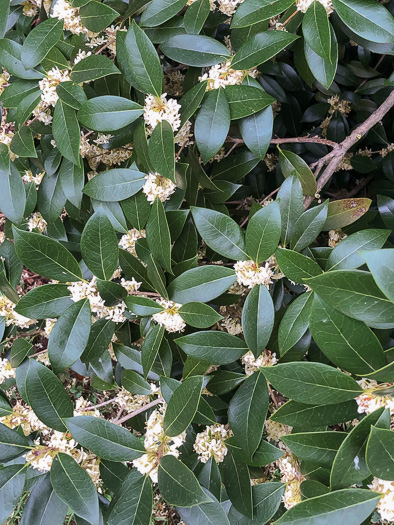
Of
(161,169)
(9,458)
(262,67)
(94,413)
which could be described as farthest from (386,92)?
(9,458)

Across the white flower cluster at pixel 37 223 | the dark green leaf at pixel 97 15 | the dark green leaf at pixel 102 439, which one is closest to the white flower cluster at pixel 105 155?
the white flower cluster at pixel 37 223

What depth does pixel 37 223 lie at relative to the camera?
1.14 meters

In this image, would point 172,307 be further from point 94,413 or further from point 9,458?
point 9,458

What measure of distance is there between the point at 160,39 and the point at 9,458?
0.84 metres

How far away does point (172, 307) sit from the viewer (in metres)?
0.84

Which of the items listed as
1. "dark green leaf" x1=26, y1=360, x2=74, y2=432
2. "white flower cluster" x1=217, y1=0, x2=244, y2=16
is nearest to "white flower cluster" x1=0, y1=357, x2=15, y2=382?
"dark green leaf" x1=26, y1=360, x2=74, y2=432

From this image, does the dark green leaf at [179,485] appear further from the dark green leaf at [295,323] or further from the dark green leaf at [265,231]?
the dark green leaf at [265,231]

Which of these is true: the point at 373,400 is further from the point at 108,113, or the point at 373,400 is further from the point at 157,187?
the point at 108,113

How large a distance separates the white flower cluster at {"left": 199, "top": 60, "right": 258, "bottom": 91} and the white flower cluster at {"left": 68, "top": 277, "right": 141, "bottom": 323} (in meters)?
0.43

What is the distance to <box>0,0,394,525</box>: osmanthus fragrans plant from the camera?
0.69 meters

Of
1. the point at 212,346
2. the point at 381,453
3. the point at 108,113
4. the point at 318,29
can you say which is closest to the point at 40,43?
the point at 108,113

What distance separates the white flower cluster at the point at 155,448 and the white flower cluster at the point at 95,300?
0.21m

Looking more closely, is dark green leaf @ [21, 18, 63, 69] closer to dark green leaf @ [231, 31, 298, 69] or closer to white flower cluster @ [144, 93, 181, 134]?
white flower cluster @ [144, 93, 181, 134]

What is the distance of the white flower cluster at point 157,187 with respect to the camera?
2.89 feet
